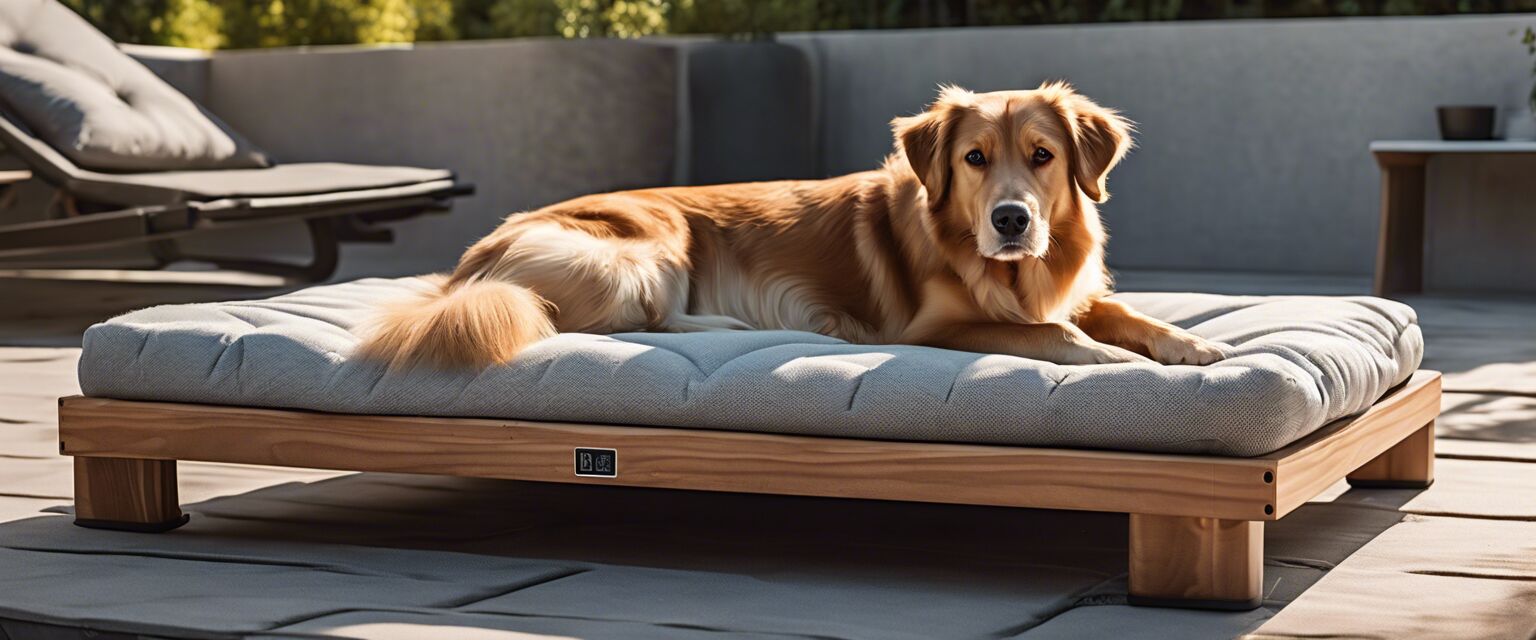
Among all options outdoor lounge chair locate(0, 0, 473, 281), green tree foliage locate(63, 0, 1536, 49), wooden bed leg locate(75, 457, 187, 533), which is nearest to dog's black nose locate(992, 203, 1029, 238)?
wooden bed leg locate(75, 457, 187, 533)

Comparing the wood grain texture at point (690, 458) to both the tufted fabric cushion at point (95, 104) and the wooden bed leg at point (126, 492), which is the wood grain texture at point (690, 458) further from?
the tufted fabric cushion at point (95, 104)

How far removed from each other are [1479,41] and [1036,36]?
182cm

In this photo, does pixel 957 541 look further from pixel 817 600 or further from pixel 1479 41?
pixel 1479 41

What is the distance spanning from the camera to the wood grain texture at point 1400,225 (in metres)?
6.27

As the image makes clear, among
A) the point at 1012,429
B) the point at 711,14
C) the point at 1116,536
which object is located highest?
the point at 711,14

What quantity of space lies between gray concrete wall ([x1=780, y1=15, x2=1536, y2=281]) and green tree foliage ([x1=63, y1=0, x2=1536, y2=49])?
0.92 meters

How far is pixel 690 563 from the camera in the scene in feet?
8.14

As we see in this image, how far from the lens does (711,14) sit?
333 inches

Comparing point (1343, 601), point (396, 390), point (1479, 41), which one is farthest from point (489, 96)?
point (1343, 601)

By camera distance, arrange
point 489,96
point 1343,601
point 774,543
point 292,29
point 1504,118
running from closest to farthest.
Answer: point 1343,601 < point 774,543 < point 1504,118 < point 489,96 < point 292,29

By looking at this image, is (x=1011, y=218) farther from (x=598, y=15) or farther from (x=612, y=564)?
(x=598, y=15)

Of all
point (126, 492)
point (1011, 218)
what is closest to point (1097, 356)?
point (1011, 218)

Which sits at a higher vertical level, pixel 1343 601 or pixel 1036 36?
pixel 1036 36

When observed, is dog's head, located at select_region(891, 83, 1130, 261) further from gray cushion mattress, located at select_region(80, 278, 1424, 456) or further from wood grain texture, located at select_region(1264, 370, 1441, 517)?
wood grain texture, located at select_region(1264, 370, 1441, 517)
